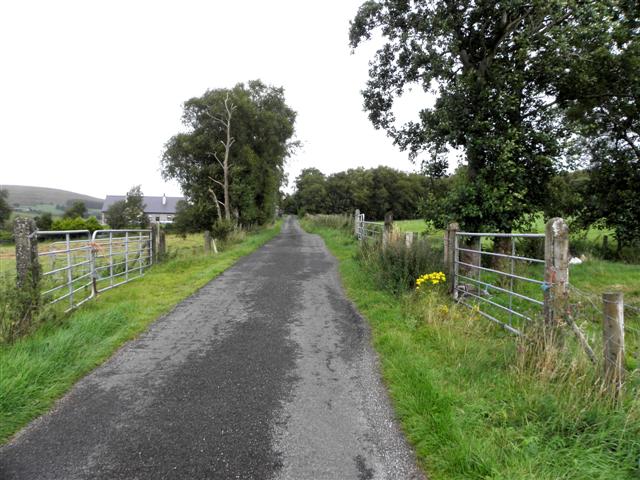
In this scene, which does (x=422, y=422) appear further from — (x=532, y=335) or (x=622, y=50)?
(x=622, y=50)

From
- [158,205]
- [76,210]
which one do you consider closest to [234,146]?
[76,210]

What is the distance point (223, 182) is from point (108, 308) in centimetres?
2156

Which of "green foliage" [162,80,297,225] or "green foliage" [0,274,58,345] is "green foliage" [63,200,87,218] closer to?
"green foliage" [162,80,297,225]

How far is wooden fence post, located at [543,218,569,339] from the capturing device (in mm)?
3634

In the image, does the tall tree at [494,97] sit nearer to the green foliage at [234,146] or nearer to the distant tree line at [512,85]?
the distant tree line at [512,85]

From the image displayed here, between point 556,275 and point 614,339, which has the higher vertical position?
point 556,275

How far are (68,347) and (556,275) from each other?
5527 millimetres

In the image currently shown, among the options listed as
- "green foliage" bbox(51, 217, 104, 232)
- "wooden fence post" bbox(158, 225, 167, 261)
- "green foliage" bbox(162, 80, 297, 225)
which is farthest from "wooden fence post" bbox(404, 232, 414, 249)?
"green foliage" bbox(51, 217, 104, 232)

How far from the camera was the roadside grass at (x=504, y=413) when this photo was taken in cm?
244

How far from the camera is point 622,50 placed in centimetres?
973

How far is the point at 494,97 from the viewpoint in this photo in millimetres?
9375

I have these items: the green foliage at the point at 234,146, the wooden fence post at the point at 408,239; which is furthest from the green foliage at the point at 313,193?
the wooden fence post at the point at 408,239

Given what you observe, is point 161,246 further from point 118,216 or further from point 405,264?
point 118,216

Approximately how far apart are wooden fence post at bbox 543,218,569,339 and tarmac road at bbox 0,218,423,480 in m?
1.87
